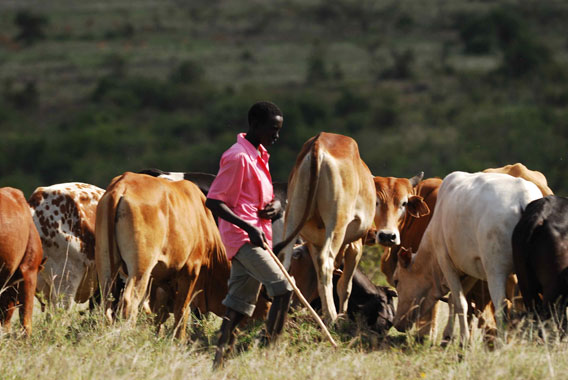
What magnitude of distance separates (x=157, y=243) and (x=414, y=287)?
2492 mm

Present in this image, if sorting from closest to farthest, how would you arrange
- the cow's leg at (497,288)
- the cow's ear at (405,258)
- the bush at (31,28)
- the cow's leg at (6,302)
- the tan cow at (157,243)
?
1. the cow's leg at (497,288)
2. the tan cow at (157,243)
3. the cow's leg at (6,302)
4. the cow's ear at (405,258)
5. the bush at (31,28)

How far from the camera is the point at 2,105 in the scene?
Answer: 48500 mm

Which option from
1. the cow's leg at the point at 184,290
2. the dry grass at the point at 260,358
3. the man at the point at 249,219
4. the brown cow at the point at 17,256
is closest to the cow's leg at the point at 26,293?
the brown cow at the point at 17,256

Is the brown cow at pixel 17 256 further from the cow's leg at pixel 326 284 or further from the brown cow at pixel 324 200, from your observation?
the cow's leg at pixel 326 284

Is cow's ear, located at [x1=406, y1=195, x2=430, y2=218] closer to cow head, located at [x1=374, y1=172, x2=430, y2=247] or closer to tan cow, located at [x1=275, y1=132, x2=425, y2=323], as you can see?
cow head, located at [x1=374, y1=172, x2=430, y2=247]

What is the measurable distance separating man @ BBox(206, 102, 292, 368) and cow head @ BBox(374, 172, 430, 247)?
115 inches

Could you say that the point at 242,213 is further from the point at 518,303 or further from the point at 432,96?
the point at 432,96

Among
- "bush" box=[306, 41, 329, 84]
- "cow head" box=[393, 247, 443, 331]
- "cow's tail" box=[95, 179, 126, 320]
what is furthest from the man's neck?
"bush" box=[306, 41, 329, 84]

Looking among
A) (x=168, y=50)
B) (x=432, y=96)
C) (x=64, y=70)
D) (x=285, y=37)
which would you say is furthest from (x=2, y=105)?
(x=432, y=96)

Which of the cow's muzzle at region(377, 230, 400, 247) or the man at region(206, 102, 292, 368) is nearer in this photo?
the man at region(206, 102, 292, 368)

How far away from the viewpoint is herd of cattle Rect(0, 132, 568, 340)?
7176mm

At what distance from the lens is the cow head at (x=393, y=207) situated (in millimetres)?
9258

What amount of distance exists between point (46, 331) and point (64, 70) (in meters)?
46.1

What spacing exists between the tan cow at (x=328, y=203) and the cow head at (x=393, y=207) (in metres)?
0.44
